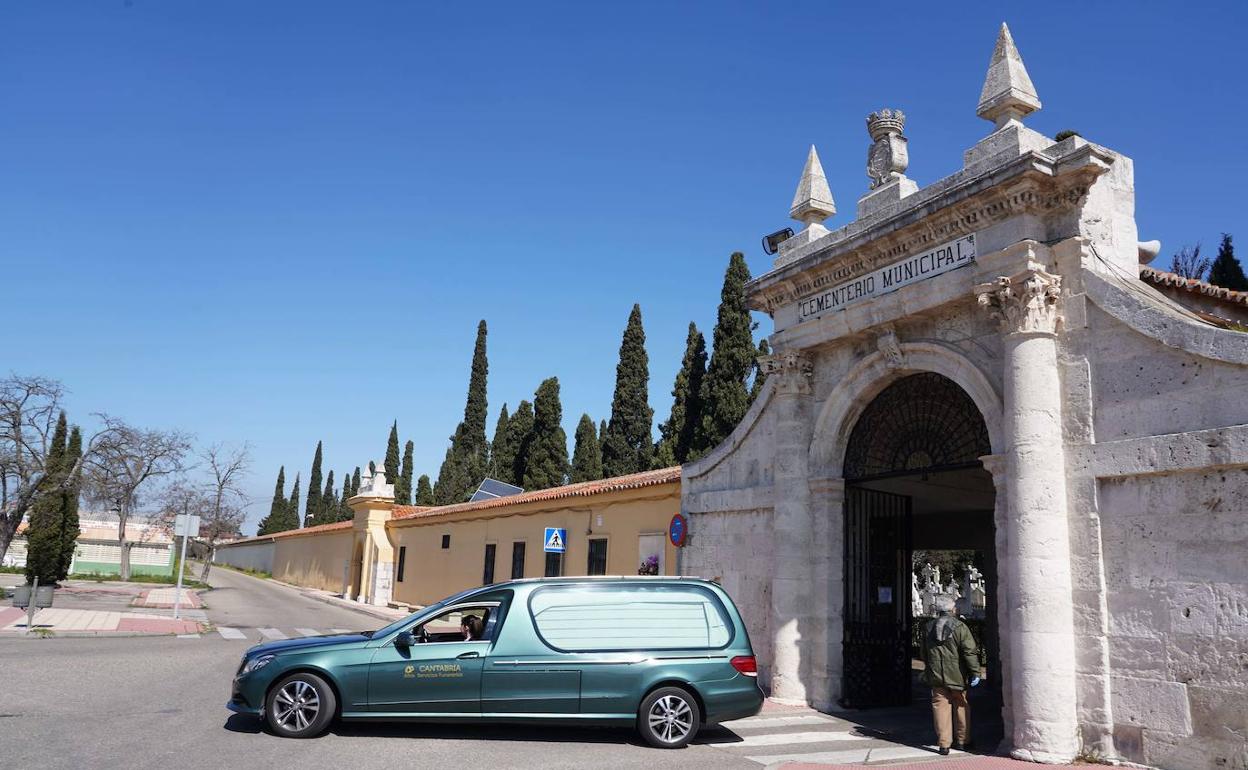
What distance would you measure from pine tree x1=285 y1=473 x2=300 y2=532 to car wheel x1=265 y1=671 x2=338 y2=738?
85468 millimetres

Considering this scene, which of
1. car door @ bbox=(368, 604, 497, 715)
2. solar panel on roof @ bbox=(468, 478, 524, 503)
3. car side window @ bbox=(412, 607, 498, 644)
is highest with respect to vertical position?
solar panel on roof @ bbox=(468, 478, 524, 503)

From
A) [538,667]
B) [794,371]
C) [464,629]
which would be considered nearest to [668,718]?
[538,667]

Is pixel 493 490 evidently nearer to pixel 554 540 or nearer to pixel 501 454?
pixel 554 540

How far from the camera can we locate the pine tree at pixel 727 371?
2847 cm

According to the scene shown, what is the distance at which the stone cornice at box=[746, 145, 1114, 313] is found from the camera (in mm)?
8375

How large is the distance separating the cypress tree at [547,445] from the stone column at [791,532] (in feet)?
91.8

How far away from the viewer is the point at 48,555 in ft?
106

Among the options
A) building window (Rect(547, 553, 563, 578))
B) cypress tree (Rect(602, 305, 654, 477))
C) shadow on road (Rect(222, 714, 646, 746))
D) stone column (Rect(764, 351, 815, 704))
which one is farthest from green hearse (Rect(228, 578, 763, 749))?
cypress tree (Rect(602, 305, 654, 477))

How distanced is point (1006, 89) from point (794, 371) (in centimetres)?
425

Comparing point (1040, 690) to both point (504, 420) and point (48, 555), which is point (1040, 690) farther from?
point (504, 420)

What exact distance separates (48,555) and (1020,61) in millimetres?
35723

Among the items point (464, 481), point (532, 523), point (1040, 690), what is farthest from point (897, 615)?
point (464, 481)

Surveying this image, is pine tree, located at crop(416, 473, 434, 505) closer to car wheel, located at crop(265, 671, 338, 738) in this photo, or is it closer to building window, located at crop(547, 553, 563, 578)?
building window, located at crop(547, 553, 563, 578)

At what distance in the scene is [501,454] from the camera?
4666 cm
